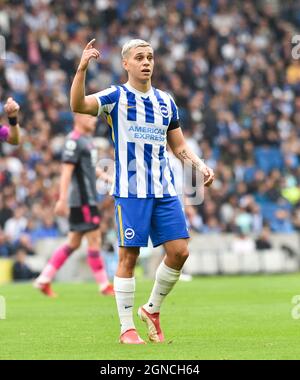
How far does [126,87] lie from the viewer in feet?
30.6

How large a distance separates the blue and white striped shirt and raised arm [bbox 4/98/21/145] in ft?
5.70

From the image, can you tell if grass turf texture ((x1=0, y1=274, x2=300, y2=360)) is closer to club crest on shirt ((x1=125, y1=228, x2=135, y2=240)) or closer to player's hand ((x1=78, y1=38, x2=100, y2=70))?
club crest on shirt ((x1=125, y1=228, x2=135, y2=240))

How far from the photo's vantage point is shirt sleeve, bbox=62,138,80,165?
50.6 ft

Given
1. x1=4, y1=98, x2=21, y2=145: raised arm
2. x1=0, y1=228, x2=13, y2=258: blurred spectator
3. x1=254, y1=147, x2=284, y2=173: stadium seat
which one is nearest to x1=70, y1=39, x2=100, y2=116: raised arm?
x1=4, y1=98, x2=21, y2=145: raised arm

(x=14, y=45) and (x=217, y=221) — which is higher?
(x=14, y=45)

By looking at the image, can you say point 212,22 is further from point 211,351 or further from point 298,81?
point 211,351

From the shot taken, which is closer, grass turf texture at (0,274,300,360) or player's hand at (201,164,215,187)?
grass turf texture at (0,274,300,360)

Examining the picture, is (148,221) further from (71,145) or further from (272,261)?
(272,261)

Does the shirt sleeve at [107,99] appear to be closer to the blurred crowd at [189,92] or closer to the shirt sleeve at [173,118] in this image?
the shirt sleeve at [173,118]

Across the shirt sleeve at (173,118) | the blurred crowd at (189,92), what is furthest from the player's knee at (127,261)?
the blurred crowd at (189,92)

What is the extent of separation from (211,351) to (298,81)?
24258 millimetres

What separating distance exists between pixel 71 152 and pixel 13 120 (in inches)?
173

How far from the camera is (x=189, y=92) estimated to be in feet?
98.2
